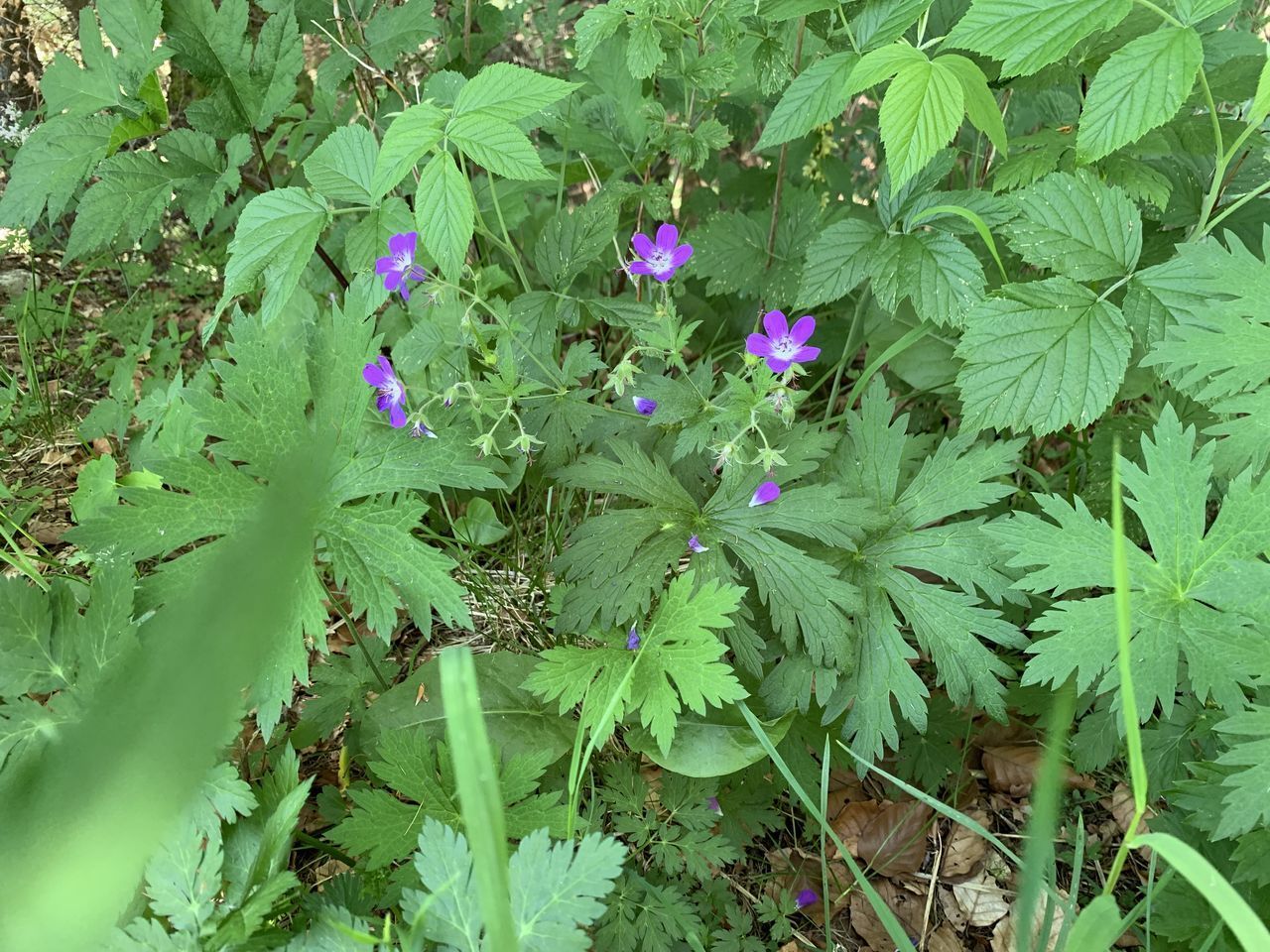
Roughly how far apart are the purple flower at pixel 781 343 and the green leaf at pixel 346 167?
894 mm

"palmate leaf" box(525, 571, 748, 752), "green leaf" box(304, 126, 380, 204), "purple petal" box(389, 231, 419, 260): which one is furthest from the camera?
"green leaf" box(304, 126, 380, 204)

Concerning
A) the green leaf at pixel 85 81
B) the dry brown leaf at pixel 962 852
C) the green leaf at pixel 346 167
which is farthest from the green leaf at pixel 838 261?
the green leaf at pixel 85 81

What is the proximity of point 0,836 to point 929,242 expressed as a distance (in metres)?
1.77

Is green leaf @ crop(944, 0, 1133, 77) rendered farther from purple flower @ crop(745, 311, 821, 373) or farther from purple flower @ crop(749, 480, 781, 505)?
purple flower @ crop(749, 480, 781, 505)

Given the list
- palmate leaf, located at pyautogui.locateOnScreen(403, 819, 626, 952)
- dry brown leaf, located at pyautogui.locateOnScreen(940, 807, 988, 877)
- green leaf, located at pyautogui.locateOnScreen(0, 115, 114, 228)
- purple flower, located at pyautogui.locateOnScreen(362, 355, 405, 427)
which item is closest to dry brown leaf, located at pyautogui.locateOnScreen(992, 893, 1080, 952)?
dry brown leaf, located at pyautogui.locateOnScreen(940, 807, 988, 877)

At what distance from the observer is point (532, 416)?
5.79 feet

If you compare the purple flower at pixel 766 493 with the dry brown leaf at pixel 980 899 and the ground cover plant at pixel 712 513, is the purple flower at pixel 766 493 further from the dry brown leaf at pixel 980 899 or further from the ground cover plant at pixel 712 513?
the dry brown leaf at pixel 980 899

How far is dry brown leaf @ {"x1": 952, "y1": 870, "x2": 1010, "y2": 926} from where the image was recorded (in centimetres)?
180

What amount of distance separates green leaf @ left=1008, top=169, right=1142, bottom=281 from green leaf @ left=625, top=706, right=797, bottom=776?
1051mm

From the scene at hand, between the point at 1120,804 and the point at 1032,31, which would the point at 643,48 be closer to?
the point at 1032,31

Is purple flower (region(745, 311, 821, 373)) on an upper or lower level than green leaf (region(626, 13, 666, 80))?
lower

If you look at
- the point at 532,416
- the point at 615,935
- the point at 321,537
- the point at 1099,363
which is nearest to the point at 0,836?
the point at 321,537

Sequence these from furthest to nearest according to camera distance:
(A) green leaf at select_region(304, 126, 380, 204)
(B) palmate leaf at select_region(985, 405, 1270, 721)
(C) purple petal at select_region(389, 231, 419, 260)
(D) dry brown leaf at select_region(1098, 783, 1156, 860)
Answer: (D) dry brown leaf at select_region(1098, 783, 1156, 860)
(A) green leaf at select_region(304, 126, 380, 204)
(C) purple petal at select_region(389, 231, 419, 260)
(B) palmate leaf at select_region(985, 405, 1270, 721)

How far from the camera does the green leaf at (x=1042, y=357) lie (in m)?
1.56
